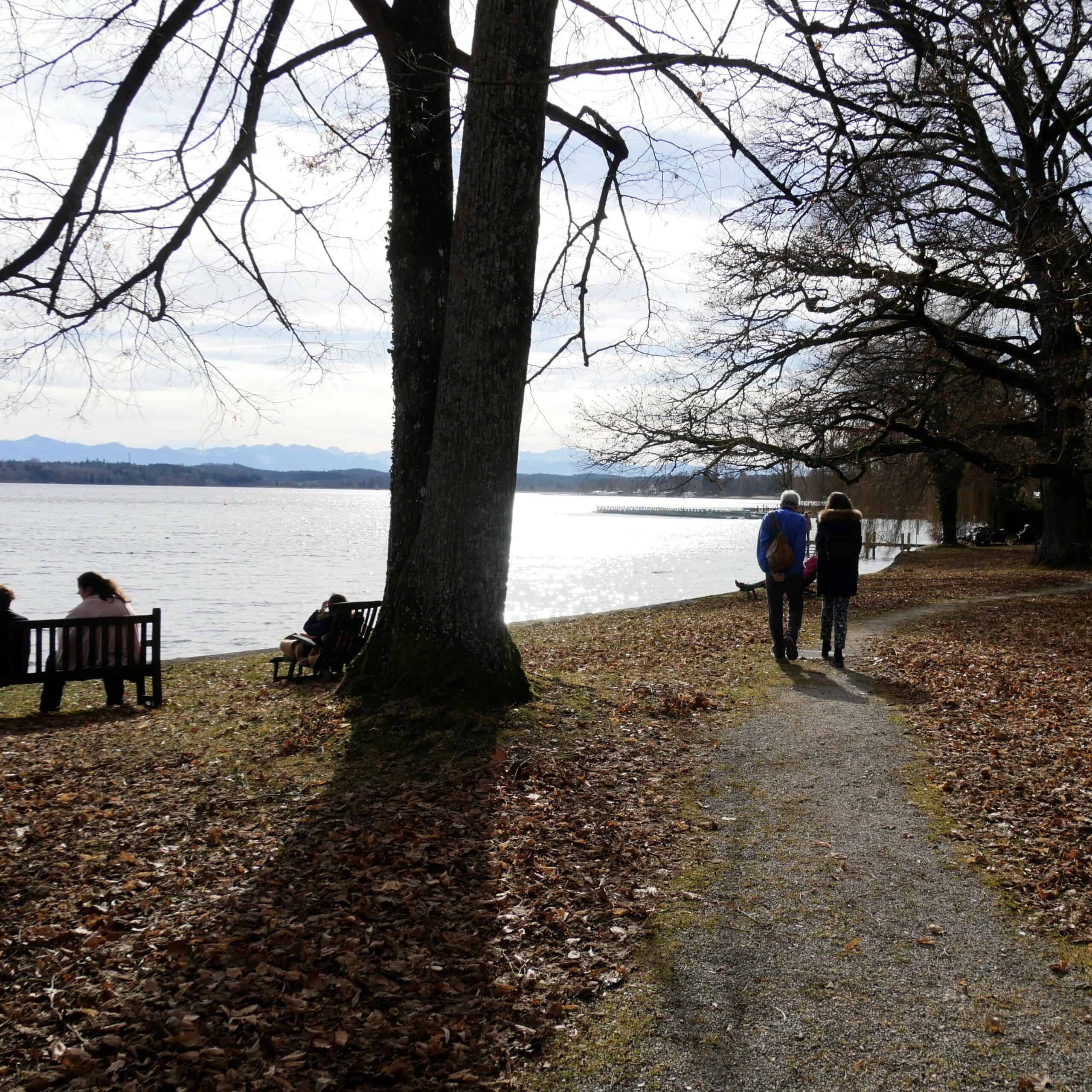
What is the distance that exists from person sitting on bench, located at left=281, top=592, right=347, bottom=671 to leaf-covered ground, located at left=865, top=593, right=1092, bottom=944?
19.4 feet

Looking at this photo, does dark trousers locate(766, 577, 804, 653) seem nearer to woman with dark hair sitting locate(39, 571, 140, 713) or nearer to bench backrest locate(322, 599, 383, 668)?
bench backrest locate(322, 599, 383, 668)

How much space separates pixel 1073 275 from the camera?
9.79m

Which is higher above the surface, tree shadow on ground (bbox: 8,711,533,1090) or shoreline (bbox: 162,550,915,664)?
tree shadow on ground (bbox: 8,711,533,1090)

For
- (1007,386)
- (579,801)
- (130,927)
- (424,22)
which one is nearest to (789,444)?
(1007,386)

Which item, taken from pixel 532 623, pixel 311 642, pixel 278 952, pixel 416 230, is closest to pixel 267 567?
pixel 532 623

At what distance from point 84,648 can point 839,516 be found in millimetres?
7960

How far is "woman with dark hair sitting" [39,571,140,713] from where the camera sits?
28.6 ft

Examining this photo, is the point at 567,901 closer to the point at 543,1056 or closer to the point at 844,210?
the point at 543,1056

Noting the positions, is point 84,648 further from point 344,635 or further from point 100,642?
point 344,635

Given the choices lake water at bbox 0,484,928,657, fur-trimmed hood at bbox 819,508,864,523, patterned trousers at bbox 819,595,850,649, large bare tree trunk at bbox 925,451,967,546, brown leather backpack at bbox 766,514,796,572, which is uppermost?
large bare tree trunk at bbox 925,451,967,546

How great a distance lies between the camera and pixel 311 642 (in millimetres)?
9883

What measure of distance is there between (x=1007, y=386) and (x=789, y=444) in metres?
4.63

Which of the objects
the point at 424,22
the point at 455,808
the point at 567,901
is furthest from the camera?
the point at 424,22

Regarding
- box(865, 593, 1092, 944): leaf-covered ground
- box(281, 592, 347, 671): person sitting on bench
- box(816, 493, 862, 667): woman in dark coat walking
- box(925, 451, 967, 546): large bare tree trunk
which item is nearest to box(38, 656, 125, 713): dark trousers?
box(281, 592, 347, 671): person sitting on bench
